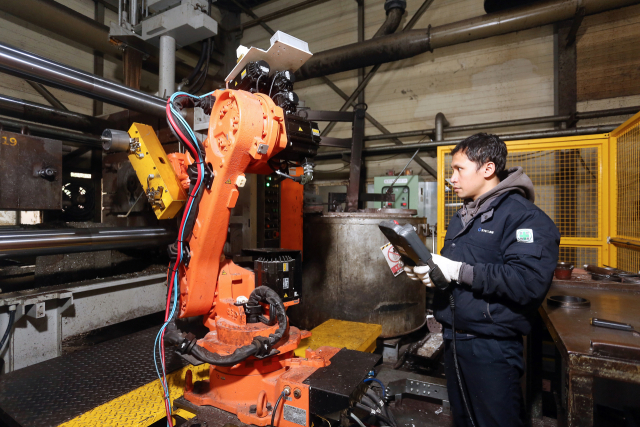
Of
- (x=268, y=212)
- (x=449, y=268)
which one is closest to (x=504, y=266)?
(x=449, y=268)

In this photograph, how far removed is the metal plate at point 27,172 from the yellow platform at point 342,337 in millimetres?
1895

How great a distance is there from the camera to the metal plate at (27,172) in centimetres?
188

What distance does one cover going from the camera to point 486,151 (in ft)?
4.76

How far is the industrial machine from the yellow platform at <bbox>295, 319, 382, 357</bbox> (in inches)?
15.0

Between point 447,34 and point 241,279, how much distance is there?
453 centimetres

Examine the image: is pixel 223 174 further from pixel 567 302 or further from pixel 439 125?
pixel 439 125

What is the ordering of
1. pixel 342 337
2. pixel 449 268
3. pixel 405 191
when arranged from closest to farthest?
pixel 449 268, pixel 342 337, pixel 405 191

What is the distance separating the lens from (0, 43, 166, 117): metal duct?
63.4 inches

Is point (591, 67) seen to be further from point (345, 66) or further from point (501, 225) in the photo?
point (501, 225)

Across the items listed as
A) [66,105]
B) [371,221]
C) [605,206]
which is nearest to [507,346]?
[371,221]

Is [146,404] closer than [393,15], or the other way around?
[146,404]

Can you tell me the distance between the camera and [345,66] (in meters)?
5.35

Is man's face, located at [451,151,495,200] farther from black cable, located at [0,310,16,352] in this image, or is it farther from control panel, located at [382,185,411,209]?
control panel, located at [382,185,411,209]

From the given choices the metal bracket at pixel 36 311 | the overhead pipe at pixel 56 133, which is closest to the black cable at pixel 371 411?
the metal bracket at pixel 36 311
